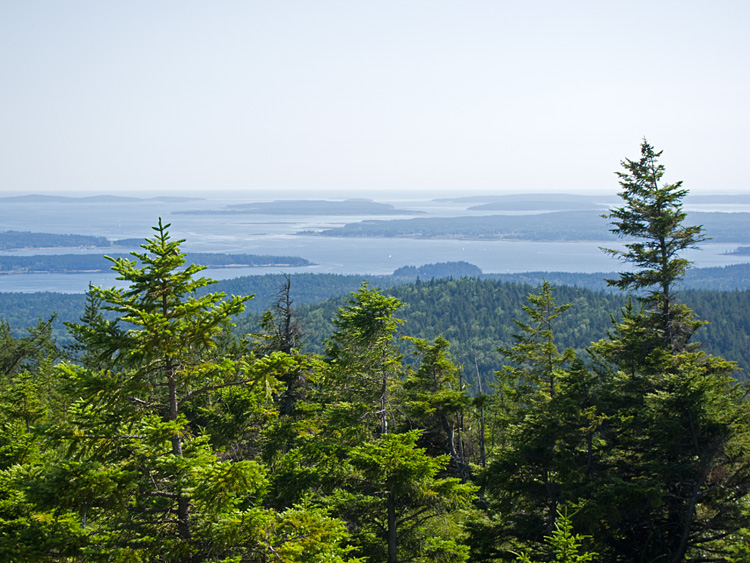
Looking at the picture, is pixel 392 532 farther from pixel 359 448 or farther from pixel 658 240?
pixel 658 240

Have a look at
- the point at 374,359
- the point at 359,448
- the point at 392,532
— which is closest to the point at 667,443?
the point at 392,532

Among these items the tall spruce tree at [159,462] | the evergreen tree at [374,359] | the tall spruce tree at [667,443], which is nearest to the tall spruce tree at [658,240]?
the tall spruce tree at [667,443]

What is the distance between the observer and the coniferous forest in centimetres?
707

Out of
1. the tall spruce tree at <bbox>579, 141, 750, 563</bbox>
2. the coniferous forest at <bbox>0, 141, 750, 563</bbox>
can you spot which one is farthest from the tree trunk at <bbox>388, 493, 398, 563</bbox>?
the tall spruce tree at <bbox>579, 141, 750, 563</bbox>

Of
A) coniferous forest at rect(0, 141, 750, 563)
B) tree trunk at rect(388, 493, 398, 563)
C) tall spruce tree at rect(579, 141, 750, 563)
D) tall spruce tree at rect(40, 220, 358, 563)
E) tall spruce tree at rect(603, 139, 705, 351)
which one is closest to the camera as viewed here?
tall spruce tree at rect(40, 220, 358, 563)

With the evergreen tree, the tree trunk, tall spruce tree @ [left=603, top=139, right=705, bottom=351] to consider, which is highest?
tall spruce tree @ [left=603, top=139, right=705, bottom=351]

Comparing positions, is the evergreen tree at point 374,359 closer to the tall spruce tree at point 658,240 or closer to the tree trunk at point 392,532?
the tree trunk at point 392,532

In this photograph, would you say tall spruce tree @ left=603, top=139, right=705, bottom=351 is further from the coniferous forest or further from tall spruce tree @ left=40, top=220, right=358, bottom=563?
tall spruce tree @ left=40, top=220, right=358, bottom=563

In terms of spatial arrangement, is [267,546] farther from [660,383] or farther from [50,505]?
[660,383]

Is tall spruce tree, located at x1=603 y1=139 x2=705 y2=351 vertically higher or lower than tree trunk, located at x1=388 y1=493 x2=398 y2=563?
higher

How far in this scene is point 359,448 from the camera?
35.2 ft

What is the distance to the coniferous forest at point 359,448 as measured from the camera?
7.07 m

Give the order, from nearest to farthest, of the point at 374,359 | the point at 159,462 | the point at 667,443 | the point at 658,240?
1. the point at 159,462
2. the point at 667,443
3. the point at 374,359
4. the point at 658,240

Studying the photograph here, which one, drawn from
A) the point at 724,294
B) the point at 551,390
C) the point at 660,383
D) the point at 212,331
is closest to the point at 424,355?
the point at 551,390
